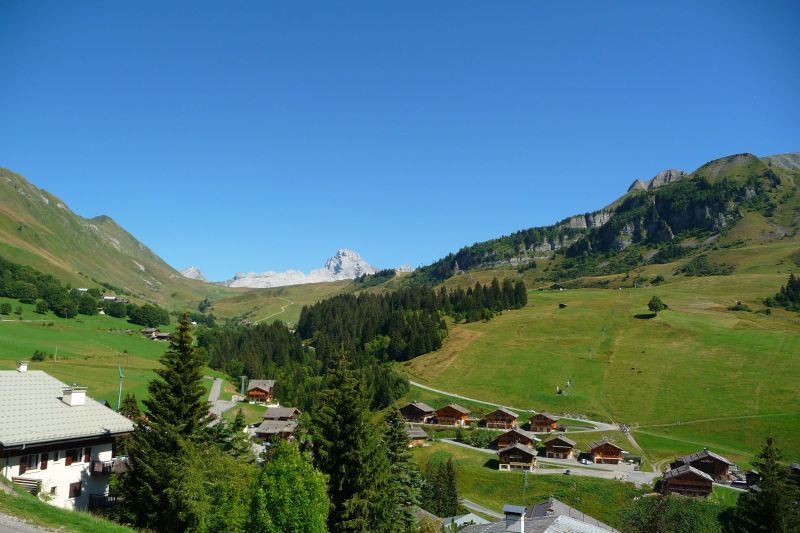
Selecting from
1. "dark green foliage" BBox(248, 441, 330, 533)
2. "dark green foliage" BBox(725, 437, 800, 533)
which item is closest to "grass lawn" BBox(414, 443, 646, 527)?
"dark green foliage" BBox(725, 437, 800, 533)

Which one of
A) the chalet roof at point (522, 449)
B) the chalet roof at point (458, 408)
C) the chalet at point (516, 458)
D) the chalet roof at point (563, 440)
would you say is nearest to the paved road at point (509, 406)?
the chalet roof at point (458, 408)

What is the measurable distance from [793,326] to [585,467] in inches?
4007

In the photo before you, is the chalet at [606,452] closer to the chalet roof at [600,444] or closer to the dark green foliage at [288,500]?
the chalet roof at [600,444]

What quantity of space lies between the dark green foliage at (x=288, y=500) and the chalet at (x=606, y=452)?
3489 inches

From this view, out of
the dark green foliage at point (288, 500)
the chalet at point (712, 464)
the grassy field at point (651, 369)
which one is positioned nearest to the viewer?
the dark green foliage at point (288, 500)

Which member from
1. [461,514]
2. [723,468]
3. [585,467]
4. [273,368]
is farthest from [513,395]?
[273,368]

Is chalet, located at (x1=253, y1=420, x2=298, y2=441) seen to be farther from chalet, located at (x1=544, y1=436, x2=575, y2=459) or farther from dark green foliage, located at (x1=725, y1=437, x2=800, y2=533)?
dark green foliage, located at (x1=725, y1=437, x2=800, y2=533)

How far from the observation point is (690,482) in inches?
3204

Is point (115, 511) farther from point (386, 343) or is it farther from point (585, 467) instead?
point (386, 343)

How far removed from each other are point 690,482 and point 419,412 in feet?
201

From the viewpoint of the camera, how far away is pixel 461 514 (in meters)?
72.8

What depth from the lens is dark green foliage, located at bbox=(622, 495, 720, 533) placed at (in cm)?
6688

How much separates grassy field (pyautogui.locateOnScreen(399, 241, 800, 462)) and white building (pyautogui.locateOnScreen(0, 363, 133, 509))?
92.7 meters

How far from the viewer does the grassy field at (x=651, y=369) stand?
108062 millimetres
